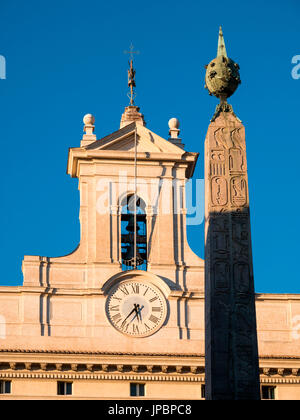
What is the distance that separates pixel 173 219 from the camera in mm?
45156

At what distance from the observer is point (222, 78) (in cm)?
2678

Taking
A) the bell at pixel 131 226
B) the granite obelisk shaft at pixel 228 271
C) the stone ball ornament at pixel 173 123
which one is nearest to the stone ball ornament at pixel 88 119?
the stone ball ornament at pixel 173 123

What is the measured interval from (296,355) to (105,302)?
5.93m

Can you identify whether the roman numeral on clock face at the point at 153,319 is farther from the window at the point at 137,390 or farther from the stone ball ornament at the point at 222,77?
the stone ball ornament at the point at 222,77

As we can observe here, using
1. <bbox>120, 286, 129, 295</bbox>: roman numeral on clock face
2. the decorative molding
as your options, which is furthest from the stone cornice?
<bbox>120, 286, 129, 295</bbox>: roman numeral on clock face

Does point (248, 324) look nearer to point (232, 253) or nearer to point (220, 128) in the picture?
point (232, 253)

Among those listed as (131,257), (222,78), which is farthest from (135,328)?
(222,78)

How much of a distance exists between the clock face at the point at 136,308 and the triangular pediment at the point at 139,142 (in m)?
4.48

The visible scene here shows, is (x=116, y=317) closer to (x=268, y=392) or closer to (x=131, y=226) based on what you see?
(x=131, y=226)

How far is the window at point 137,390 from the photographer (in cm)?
4256

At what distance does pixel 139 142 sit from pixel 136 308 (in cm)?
542
